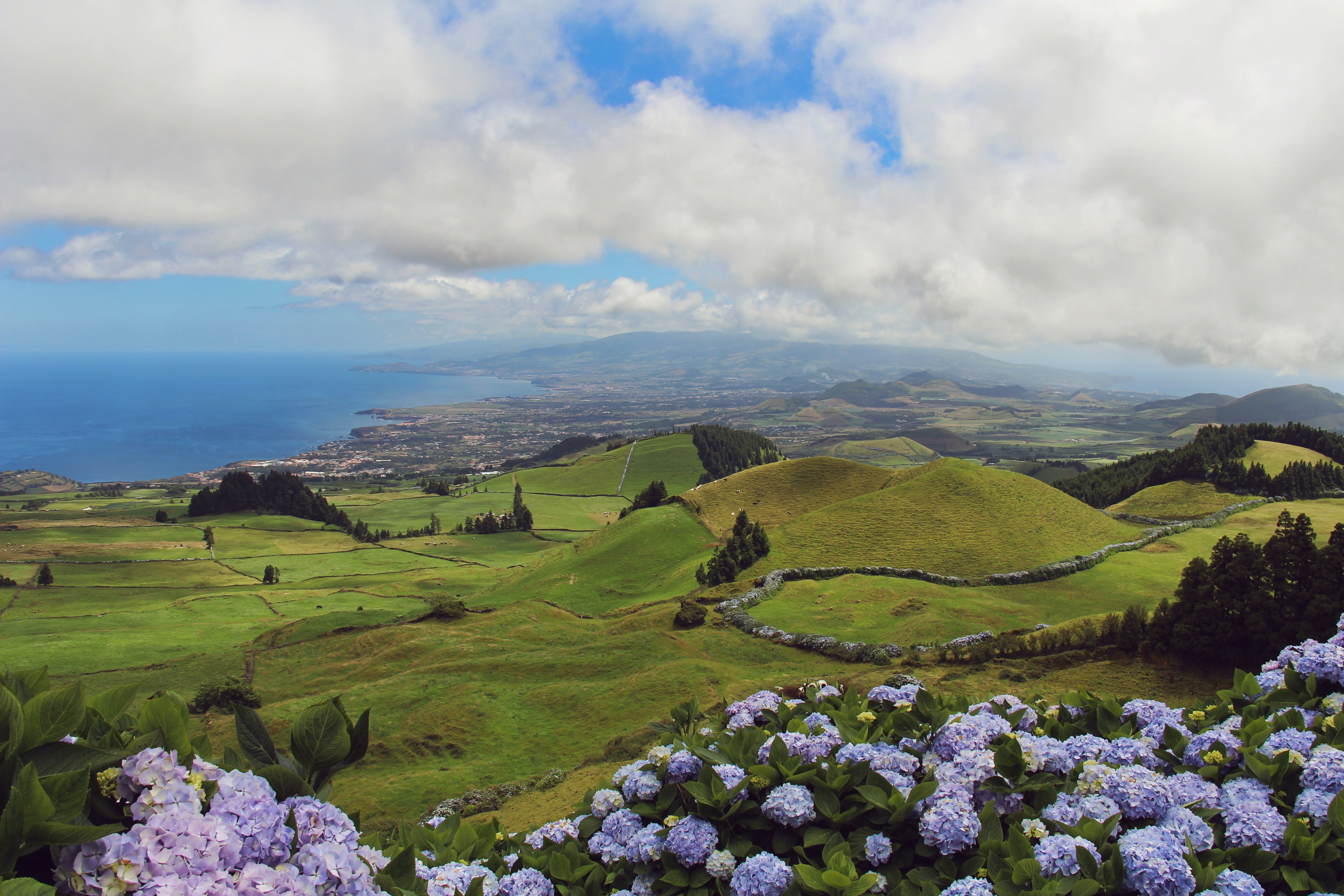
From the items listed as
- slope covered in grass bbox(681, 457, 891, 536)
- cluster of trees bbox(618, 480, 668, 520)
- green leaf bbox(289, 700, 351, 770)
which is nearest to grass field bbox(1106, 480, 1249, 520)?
slope covered in grass bbox(681, 457, 891, 536)

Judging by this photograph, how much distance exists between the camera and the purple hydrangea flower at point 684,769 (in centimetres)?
507

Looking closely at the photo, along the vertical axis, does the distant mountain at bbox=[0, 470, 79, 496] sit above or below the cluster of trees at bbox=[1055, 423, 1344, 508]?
below

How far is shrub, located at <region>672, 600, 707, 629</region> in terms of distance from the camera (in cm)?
3397

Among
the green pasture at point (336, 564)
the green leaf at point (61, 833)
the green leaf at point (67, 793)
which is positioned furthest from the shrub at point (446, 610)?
the green leaf at point (61, 833)

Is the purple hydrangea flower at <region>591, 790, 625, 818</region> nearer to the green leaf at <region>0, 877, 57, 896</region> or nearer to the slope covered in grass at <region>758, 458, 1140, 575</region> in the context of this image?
the green leaf at <region>0, 877, 57, 896</region>

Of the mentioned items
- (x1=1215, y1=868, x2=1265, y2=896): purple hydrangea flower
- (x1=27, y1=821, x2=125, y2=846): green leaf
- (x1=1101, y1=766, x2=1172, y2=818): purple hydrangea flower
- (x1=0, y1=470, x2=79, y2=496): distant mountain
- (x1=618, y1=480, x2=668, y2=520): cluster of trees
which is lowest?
(x1=0, y1=470, x2=79, y2=496): distant mountain

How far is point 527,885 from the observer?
4535 millimetres

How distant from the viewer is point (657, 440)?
16625 centimetres

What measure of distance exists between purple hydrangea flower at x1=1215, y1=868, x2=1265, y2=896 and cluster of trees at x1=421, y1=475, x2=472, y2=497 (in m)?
150

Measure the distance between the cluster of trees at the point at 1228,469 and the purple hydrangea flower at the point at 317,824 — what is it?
80.2 meters

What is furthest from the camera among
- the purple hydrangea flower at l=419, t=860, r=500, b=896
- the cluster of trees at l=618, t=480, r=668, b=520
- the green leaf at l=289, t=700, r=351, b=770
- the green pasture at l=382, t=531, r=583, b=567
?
the green pasture at l=382, t=531, r=583, b=567

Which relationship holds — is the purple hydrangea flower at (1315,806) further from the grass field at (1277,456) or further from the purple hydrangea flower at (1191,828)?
the grass field at (1277,456)

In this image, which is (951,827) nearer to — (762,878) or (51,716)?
(762,878)

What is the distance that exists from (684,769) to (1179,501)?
7409 cm
